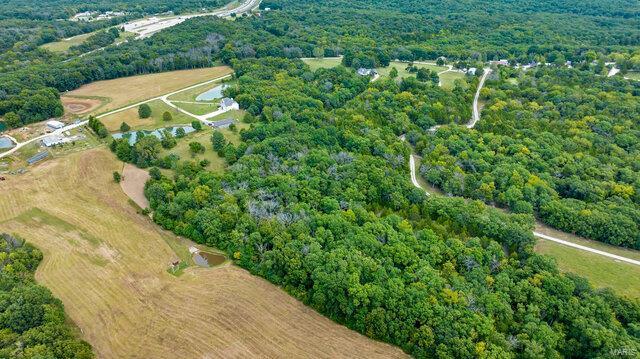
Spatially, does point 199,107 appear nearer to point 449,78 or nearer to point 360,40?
point 360,40

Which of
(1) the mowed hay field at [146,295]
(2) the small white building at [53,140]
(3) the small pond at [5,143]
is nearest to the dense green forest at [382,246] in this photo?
(1) the mowed hay field at [146,295]

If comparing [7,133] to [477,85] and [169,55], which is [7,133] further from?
[477,85]

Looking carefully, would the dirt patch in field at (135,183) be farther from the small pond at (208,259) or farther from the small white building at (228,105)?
the small white building at (228,105)

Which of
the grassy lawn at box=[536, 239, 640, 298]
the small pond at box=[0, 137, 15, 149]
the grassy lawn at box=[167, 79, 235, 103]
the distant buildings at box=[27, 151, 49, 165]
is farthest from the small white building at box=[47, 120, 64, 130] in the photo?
the grassy lawn at box=[536, 239, 640, 298]

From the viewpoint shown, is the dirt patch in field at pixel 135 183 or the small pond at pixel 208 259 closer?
the small pond at pixel 208 259

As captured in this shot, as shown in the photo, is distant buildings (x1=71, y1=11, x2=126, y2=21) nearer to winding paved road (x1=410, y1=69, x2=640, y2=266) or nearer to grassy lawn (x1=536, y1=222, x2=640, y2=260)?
winding paved road (x1=410, y1=69, x2=640, y2=266)

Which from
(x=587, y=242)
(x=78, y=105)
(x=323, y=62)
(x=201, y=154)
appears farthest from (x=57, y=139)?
(x=587, y=242)

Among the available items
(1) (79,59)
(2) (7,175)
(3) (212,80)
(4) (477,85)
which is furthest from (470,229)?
(1) (79,59)
